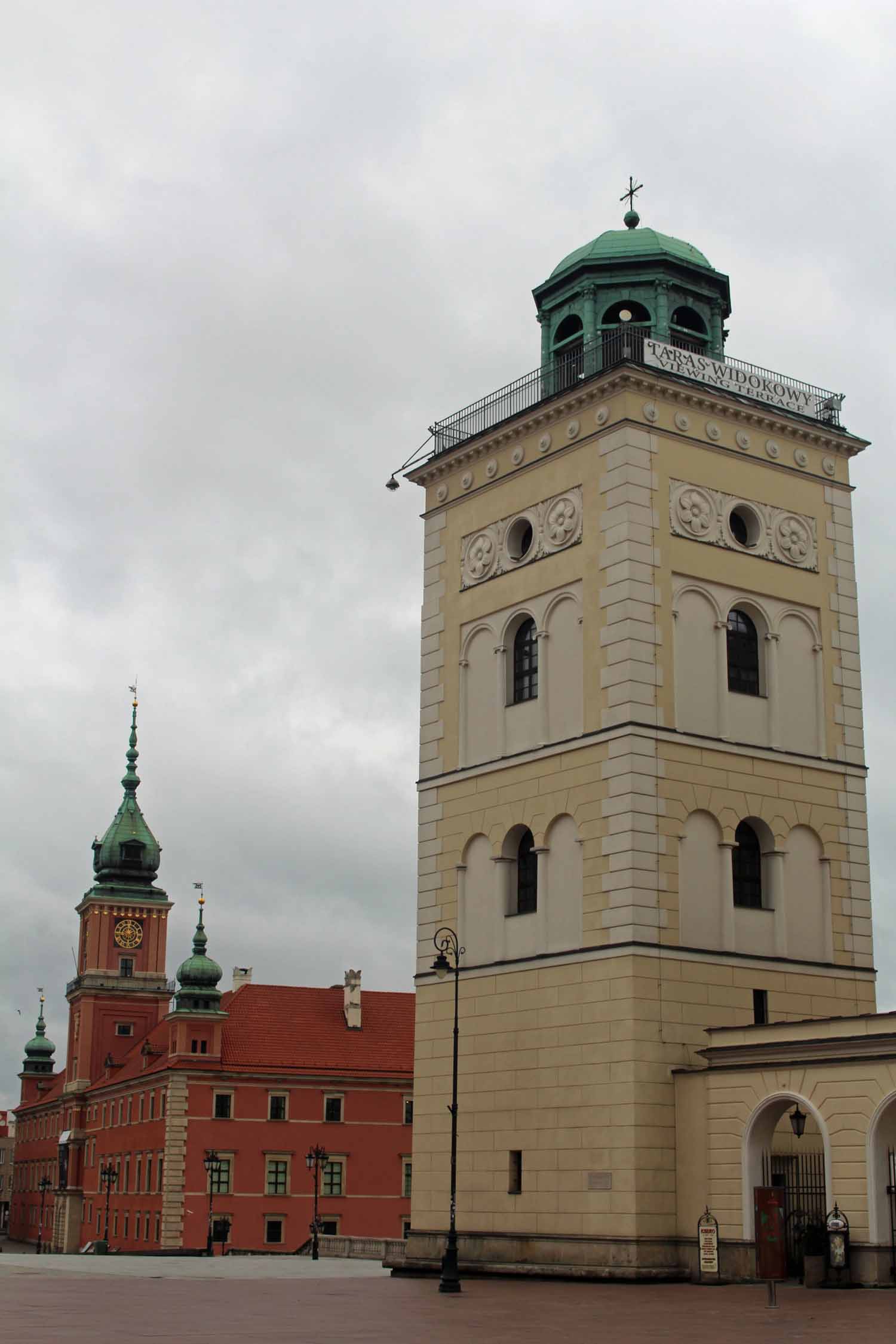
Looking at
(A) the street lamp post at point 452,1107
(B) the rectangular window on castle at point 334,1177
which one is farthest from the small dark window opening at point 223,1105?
(A) the street lamp post at point 452,1107

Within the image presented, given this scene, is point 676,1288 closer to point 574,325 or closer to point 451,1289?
point 451,1289

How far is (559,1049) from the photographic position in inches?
1286

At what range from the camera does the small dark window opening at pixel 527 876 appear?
34.7m

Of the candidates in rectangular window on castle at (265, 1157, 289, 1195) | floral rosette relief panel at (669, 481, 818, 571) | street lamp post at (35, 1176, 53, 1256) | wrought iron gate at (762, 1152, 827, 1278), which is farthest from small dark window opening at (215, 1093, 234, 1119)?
wrought iron gate at (762, 1152, 827, 1278)

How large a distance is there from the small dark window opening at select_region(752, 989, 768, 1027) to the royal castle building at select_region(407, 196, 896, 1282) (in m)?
0.05

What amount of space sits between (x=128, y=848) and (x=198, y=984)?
34.0 m

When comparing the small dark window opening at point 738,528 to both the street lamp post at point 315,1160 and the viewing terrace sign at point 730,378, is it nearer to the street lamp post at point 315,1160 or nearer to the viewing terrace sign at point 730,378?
the viewing terrace sign at point 730,378

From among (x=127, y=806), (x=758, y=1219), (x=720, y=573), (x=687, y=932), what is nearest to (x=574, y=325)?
(x=720, y=573)

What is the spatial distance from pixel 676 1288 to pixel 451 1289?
12.4ft

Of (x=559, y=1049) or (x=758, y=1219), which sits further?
(x=559, y=1049)

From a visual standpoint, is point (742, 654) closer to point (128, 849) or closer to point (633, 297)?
point (633, 297)

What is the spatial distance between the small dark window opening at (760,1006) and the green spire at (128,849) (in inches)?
3402

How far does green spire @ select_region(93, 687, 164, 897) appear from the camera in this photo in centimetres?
11531

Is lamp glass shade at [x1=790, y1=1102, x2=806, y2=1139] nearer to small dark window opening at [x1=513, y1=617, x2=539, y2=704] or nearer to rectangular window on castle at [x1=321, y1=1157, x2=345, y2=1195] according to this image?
small dark window opening at [x1=513, y1=617, x2=539, y2=704]
